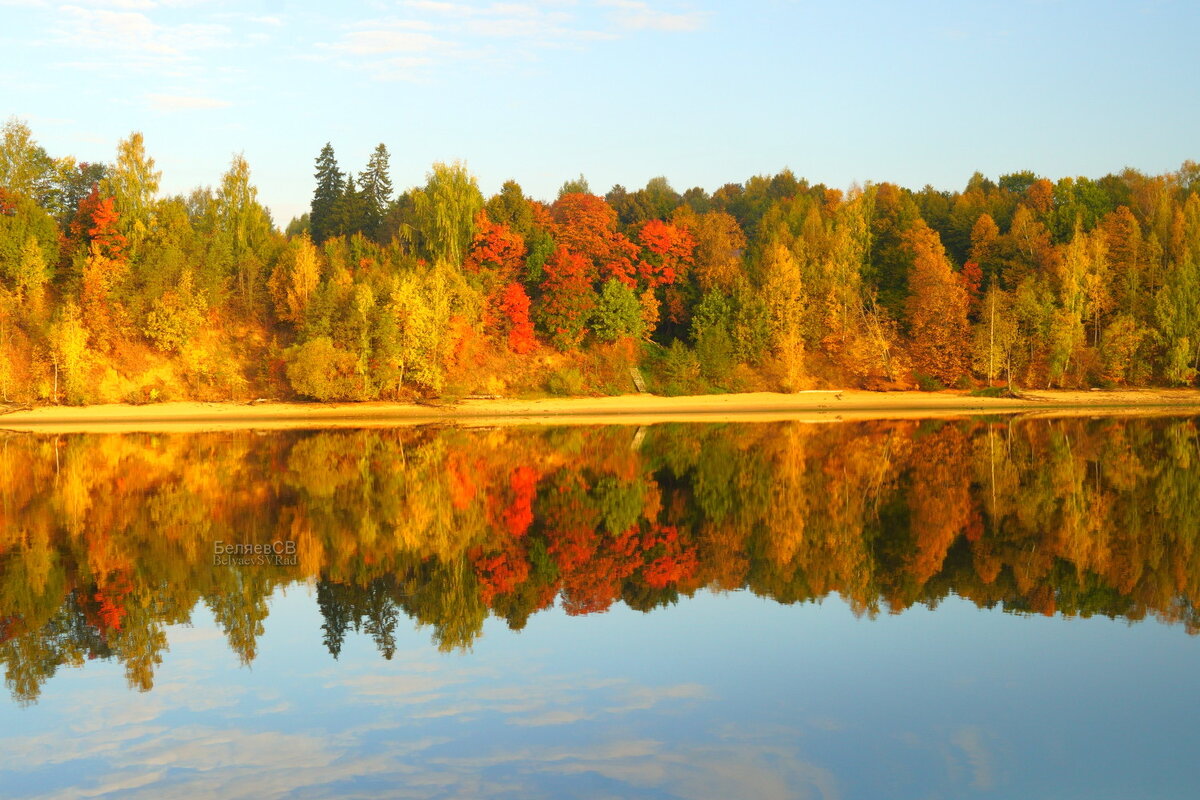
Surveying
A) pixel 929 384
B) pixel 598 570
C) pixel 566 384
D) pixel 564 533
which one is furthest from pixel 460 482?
pixel 929 384

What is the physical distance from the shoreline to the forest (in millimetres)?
1562

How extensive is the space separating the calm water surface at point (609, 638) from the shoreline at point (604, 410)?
80.6 ft

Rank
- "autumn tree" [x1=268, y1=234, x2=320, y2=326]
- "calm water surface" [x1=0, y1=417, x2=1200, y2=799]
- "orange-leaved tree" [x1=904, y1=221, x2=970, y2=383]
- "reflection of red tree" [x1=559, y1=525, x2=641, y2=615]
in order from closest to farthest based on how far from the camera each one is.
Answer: "calm water surface" [x1=0, y1=417, x2=1200, y2=799]
"reflection of red tree" [x1=559, y1=525, x2=641, y2=615]
"autumn tree" [x1=268, y1=234, x2=320, y2=326]
"orange-leaved tree" [x1=904, y1=221, x2=970, y2=383]

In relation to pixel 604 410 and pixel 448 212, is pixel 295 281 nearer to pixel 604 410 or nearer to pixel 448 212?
pixel 448 212

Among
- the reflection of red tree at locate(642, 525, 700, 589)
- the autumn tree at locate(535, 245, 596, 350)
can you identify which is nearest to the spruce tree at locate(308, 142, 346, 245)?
the autumn tree at locate(535, 245, 596, 350)

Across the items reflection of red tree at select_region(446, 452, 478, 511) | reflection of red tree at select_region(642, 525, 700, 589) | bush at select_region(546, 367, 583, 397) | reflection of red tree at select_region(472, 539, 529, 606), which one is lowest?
reflection of red tree at select_region(642, 525, 700, 589)

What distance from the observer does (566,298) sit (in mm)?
64062

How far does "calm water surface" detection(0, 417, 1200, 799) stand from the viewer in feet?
29.8

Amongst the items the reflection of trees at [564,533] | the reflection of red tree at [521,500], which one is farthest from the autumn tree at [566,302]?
the reflection of red tree at [521,500]

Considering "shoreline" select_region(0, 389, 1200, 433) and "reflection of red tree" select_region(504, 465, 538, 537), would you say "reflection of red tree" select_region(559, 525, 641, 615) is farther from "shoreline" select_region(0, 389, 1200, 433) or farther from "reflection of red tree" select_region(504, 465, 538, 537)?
"shoreline" select_region(0, 389, 1200, 433)

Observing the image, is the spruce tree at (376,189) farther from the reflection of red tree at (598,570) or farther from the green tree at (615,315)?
the reflection of red tree at (598,570)

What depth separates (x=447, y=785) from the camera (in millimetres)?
8703

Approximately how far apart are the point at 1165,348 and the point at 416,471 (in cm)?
5187

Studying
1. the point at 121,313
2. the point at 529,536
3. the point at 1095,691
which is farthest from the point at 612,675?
the point at 121,313
